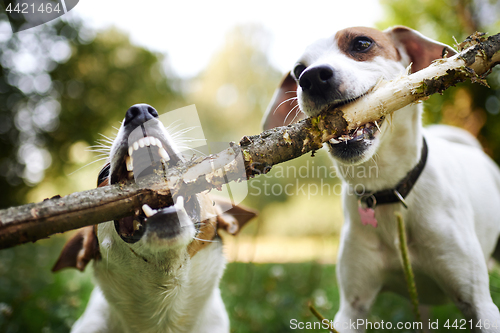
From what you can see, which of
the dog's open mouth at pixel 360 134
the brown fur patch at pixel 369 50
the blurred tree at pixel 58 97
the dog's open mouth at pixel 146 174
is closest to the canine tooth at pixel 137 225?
the dog's open mouth at pixel 146 174

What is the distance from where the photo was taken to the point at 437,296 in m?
2.33

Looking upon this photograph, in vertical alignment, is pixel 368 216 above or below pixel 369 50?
below

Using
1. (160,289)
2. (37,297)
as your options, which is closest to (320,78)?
(160,289)

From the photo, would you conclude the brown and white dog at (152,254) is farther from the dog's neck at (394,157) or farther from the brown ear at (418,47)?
the brown ear at (418,47)

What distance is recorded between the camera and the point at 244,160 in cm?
133

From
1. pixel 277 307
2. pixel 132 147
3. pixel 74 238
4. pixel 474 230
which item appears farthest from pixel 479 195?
pixel 74 238

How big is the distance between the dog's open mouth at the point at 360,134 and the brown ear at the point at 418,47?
2.75 feet

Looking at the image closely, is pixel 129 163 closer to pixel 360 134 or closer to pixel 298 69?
pixel 360 134

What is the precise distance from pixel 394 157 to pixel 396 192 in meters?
0.23

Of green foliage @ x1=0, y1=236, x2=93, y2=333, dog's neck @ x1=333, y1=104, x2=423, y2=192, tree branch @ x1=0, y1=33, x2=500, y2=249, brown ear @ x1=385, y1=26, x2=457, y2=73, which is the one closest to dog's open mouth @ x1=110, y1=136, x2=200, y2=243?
tree branch @ x1=0, y1=33, x2=500, y2=249

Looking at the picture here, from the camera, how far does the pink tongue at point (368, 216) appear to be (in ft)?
6.98

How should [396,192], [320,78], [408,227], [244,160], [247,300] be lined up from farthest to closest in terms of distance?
[247,300]
[408,227]
[396,192]
[320,78]
[244,160]

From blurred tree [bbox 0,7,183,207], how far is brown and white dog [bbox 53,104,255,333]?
664 centimetres

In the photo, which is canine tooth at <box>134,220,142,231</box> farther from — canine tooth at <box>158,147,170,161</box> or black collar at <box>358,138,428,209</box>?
black collar at <box>358,138,428,209</box>
